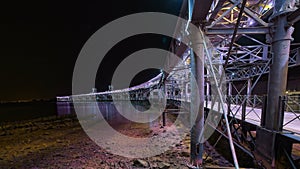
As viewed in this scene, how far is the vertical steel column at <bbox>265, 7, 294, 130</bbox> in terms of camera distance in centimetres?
→ 397

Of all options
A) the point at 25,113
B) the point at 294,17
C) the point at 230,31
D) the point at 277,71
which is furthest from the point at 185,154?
the point at 25,113

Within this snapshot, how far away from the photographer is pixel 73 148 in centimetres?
1008

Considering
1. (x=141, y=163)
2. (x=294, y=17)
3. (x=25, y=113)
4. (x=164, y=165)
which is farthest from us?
(x=25, y=113)

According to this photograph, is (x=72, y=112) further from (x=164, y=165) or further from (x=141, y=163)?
(x=164, y=165)

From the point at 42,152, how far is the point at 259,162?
38.5ft

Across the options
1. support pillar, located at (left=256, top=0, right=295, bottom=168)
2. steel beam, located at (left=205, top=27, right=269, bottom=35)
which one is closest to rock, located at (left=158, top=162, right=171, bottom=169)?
support pillar, located at (left=256, top=0, right=295, bottom=168)

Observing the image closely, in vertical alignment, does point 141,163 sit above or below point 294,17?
below

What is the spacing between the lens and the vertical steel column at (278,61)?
397 cm

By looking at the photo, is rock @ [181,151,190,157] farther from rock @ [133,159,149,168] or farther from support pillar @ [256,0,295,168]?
support pillar @ [256,0,295,168]

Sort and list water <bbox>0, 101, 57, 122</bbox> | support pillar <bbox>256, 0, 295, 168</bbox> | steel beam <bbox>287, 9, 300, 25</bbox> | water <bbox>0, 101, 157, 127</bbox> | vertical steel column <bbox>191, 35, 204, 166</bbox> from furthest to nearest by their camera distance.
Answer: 1. water <bbox>0, 101, 57, 122</bbox>
2. water <bbox>0, 101, 157, 127</bbox>
3. vertical steel column <bbox>191, 35, 204, 166</bbox>
4. support pillar <bbox>256, 0, 295, 168</bbox>
5. steel beam <bbox>287, 9, 300, 25</bbox>

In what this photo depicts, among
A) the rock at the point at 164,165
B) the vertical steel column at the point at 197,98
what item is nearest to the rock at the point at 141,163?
the rock at the point at 164,165

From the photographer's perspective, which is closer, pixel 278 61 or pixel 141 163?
pixel 278 61

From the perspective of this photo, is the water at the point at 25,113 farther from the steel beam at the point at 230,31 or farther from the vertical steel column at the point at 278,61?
the vertical steel column at the point at 278,61

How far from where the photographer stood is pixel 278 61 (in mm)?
4035
